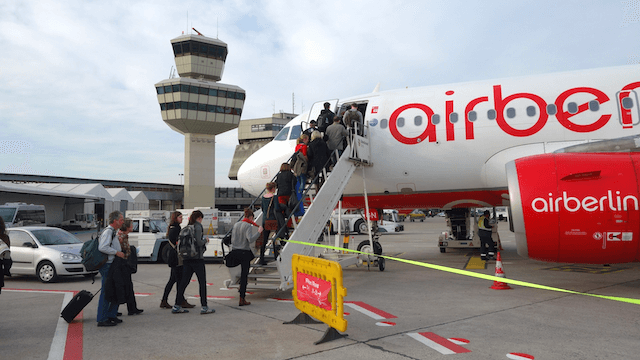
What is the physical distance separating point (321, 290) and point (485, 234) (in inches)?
376

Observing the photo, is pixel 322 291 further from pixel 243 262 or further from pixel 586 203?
pixel 586 203

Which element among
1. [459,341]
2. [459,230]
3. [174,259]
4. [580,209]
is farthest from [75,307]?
[459,230]

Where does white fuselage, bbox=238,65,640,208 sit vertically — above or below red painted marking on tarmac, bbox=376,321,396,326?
→ above

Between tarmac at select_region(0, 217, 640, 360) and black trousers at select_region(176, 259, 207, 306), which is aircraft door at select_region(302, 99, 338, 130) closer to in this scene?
tarmac at select_region(0, 217, 640, 360)

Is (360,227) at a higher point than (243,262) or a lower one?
lower

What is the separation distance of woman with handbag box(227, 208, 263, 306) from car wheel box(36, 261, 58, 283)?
6609mm

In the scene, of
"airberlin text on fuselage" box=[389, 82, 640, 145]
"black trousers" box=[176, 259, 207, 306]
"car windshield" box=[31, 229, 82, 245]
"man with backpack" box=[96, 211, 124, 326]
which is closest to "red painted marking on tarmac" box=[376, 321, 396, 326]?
"black trousers" box=[176, 259, 207, 306]

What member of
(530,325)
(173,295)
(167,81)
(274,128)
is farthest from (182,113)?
(530,325)

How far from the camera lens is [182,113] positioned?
2751 inches

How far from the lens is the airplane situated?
309 inches

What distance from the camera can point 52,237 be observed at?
41.2 feet

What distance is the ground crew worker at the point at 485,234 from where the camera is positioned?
13195 millimetres

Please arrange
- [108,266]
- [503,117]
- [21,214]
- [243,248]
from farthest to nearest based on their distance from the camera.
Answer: [21,214] → [503,117] → [243,248] → [108,266]

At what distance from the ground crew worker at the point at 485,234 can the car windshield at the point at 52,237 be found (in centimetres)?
1242
